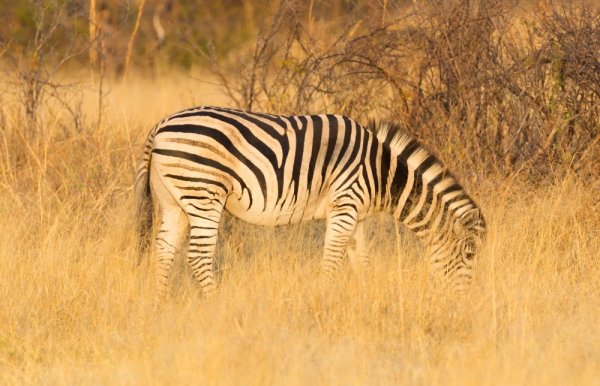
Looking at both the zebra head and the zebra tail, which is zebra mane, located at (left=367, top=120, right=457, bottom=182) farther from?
the zebra tail

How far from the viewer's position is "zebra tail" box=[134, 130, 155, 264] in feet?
17.7

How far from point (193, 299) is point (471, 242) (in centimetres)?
187

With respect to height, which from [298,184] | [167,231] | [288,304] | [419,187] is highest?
[419,187]

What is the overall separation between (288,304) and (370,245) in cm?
112

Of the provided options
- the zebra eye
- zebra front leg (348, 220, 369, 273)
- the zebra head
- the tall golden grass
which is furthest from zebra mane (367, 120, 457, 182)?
the tall golden grass

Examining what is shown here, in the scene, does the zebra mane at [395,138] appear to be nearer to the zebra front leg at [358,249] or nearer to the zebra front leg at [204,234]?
the zebra front leg at [358,249]

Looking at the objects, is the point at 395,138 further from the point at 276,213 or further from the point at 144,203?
the point at 144,203

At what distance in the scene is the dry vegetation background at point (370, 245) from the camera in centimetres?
385

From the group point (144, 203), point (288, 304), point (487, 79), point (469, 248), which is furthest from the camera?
point (487, 79)

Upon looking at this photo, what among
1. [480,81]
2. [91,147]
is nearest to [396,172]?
[480,81]

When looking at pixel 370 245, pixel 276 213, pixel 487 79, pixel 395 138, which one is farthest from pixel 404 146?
pixel 487 79

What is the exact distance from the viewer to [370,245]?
5457mm

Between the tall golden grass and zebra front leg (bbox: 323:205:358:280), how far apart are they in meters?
0.16

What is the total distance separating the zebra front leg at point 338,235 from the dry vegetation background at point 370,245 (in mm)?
260
